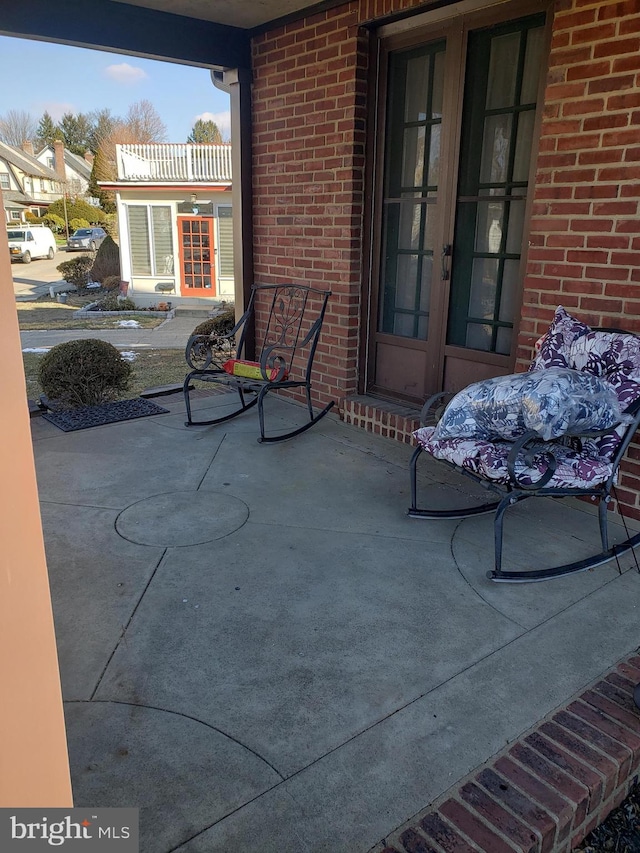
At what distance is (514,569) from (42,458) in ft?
8.69

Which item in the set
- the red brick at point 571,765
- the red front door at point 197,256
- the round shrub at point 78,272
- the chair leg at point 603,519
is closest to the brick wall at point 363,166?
the chair leg at point 603,519

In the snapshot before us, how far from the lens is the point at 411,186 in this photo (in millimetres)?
4031

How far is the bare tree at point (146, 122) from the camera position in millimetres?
42562

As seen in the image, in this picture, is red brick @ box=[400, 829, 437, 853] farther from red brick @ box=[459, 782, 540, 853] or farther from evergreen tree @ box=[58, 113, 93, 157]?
evergreen tree @ box=[58, 113, 93, 157]

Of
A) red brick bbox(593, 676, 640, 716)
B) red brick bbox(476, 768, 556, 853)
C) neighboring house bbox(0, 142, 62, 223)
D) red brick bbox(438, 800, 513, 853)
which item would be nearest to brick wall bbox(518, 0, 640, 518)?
red brick bbox(593, 676, 640, 716)

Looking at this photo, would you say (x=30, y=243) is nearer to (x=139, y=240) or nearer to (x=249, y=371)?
(x=139, y=240)

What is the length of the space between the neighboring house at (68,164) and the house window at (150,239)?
3536 cm

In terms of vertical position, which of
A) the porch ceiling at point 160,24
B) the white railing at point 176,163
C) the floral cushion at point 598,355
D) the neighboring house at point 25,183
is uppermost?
the neighboring house at point 25,183

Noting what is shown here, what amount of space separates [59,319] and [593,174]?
546 inches

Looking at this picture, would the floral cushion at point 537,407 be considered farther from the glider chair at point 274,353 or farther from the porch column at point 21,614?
the porch column at point 21,614

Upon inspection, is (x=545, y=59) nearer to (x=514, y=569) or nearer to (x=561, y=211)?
(x=561, y=211)

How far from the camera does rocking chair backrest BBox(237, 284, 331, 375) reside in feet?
15.2

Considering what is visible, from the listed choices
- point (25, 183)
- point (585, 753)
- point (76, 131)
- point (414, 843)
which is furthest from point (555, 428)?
point (76, 131)

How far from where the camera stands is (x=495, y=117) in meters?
3.48
